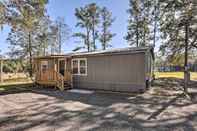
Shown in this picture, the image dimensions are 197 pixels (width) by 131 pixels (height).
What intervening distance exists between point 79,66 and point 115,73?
3.54 metres

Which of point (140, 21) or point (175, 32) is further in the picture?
point (140, 21)

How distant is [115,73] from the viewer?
12.0 metres

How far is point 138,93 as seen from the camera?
1088 cm

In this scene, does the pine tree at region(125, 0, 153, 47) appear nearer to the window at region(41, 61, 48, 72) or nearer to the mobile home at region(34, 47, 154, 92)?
the mobile home at region(34, 47, 154, 92)

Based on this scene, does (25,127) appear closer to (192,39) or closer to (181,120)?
(181,120)

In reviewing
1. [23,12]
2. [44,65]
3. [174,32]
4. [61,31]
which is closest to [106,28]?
[61,31]

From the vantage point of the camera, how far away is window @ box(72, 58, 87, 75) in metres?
13.8

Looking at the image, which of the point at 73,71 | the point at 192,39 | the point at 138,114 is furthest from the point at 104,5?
the point at 138,114

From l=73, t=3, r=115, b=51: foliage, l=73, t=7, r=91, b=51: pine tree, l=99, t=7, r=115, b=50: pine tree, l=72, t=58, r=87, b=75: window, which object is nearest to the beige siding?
l=72, t=58, r=87, b=75: window

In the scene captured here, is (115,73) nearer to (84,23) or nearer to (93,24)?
(84,23)

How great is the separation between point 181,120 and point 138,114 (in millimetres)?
1499

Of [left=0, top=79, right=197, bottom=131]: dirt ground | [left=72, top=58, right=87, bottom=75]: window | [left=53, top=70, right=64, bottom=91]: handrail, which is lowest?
[left=0, top=79, right=197, bottom=131]: dirt ground

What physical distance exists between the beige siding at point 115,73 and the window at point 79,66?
1.20ft

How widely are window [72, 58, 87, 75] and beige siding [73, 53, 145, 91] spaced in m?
0.37
